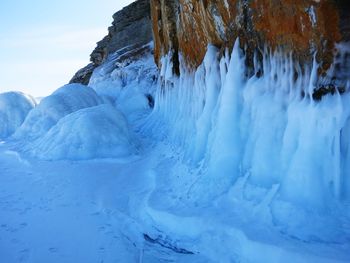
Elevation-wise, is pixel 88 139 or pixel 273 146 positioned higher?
pixel 273 146

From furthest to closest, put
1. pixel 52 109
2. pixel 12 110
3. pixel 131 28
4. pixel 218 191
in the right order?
1. pixel 131 28
2. pixel 12 110
3. pixel 52 109
4. pixel 218 191

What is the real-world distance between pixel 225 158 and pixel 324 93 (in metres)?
1.54

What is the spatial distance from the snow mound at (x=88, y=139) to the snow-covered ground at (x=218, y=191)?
75cm

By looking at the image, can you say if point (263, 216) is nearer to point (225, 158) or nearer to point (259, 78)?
point (225, 158)

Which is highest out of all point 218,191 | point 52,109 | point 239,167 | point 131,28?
point 131,28

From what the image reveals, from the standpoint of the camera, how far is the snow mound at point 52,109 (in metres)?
12.2

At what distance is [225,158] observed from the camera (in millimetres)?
5117

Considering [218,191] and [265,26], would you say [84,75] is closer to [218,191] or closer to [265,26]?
[265,26]

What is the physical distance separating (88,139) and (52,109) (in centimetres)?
425

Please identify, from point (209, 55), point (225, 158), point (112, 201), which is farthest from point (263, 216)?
point (209, 55)

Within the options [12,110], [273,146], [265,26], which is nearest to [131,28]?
[12,110]

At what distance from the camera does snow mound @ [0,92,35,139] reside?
48.2 ft

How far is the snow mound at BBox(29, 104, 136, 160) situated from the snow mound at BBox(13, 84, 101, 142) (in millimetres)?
2364

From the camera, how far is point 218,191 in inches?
193
